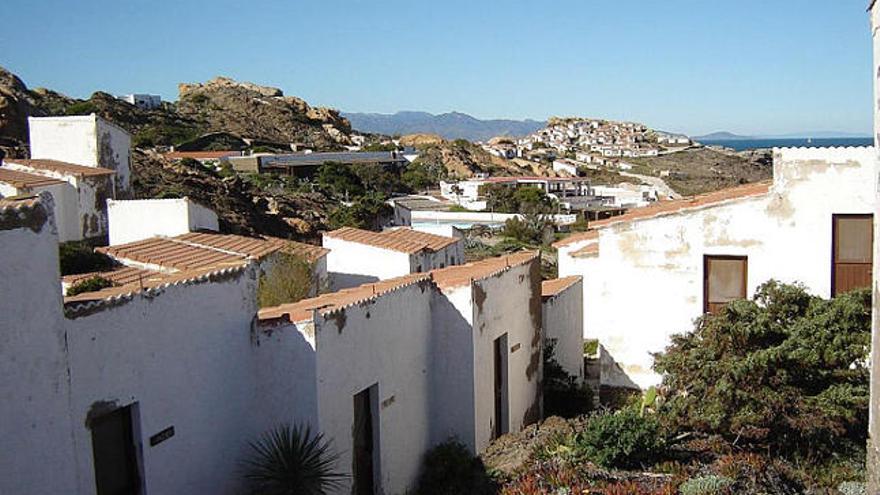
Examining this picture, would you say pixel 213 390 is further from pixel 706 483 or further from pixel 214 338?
pixel 706 483

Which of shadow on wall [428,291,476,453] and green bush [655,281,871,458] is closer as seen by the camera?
green bush [655,281,871,458]

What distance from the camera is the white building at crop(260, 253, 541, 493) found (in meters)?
10.4

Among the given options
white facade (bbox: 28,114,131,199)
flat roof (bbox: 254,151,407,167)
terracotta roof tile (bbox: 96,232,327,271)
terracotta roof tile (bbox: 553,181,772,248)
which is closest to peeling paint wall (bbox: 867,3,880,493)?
terracotta roof tile (bbox: 553,181,772,248)

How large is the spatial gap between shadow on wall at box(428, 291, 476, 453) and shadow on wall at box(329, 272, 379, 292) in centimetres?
721

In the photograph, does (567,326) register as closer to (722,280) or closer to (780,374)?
(722,280)

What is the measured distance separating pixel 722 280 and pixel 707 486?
203 inches

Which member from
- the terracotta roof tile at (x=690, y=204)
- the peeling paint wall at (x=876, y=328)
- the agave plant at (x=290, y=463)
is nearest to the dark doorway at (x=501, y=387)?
the terracotta roof tile at (x=690, y=204)

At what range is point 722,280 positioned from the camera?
46.4ft

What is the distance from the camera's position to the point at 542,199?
67.8 m

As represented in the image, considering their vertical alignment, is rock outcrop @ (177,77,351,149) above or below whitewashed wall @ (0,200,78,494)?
above

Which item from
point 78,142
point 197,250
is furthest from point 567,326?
point 78,142

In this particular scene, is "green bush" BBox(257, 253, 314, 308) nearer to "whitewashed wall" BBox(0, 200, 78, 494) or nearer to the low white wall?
"whitewashed wall" BBox(0, 200, 78, 494)

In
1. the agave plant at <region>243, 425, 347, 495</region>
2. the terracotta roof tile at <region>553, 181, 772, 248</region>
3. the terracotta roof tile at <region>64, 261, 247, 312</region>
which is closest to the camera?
the terracotta roof tile at <region>64, 261, 247, 312</region>

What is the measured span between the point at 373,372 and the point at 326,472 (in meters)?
1.69
